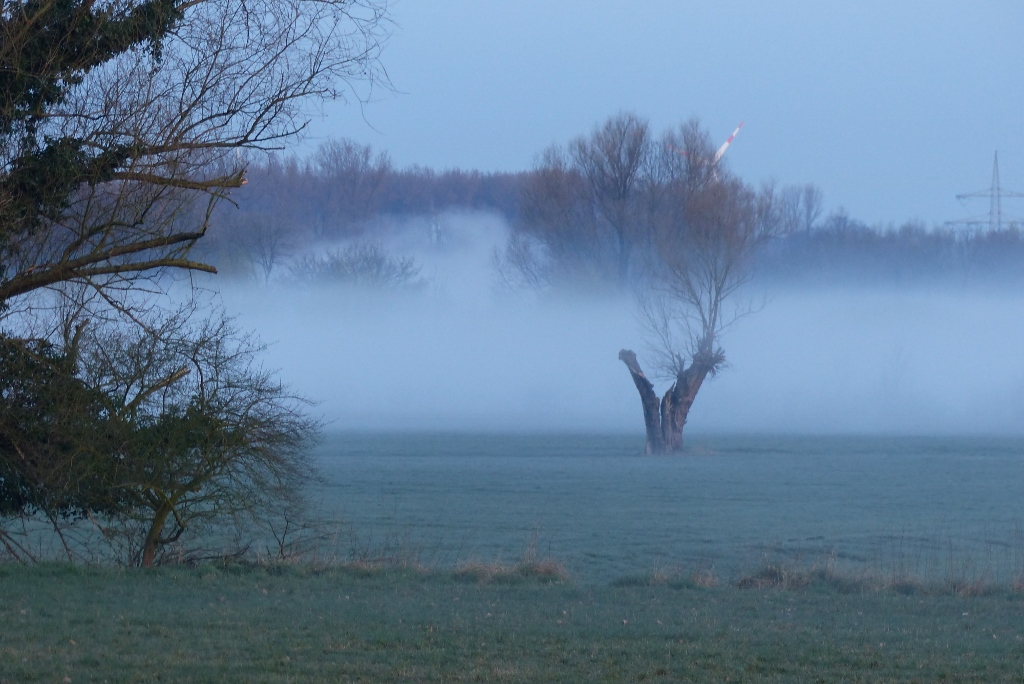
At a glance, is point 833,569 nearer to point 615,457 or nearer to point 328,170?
point 615,457

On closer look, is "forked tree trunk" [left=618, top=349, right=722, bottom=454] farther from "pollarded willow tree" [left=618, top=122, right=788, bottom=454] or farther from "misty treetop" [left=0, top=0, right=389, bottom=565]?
"misty treetop" [left=0, top=0, right=389, bottom=565]

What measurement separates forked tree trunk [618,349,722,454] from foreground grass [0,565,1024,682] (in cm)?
3274

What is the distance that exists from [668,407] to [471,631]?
1474 inches

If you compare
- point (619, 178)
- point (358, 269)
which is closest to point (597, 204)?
point (619, 178)

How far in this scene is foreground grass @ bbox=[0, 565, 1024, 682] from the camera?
22.5 feet

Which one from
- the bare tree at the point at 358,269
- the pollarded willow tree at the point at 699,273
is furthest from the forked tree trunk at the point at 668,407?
the bare tree at the point at 358,269

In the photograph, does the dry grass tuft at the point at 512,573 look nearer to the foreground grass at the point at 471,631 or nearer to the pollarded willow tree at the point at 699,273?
the foreground grass at the point at 471,631

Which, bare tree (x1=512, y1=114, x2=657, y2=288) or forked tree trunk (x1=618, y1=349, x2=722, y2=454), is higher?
bare tree (x1=512, y1=114, x2=657, y2=288)

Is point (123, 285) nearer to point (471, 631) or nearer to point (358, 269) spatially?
point (471, 631)

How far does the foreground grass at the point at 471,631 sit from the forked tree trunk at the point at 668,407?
32737mm

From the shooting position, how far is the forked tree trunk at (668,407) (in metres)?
44.7

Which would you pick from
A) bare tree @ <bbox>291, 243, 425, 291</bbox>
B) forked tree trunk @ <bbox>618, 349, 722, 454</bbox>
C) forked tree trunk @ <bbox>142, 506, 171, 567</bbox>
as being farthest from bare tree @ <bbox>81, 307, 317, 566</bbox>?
bare tree @ <bbox>291, 243, 425, 291</bbox>

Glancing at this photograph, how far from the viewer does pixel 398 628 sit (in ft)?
27.9

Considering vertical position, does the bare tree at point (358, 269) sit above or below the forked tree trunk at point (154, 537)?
above
